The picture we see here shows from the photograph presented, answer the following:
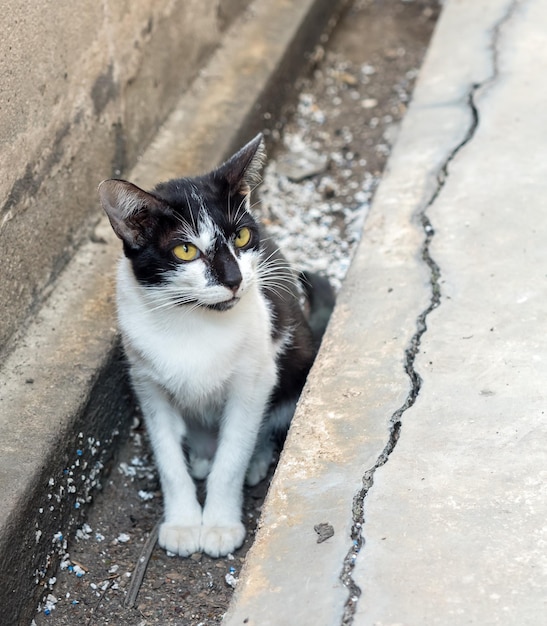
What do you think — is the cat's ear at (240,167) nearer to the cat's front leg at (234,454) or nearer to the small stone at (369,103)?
the cat's front leg at (234,454)

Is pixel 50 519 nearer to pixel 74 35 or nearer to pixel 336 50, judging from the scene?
pixel 74 35

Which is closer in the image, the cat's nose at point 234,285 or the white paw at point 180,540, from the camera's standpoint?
the cat's nose at point 234,285

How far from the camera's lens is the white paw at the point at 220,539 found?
7.73 ft

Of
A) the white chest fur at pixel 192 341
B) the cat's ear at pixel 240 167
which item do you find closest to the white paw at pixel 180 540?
the white chest fur at pixel 192 341

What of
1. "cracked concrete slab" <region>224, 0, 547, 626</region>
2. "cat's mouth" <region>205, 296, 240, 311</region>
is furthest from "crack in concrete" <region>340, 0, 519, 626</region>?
"cat's mouth" <region>205, 296, 240, 311</region>

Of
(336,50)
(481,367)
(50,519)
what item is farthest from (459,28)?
(50,519)

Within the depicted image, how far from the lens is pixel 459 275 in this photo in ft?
8.49

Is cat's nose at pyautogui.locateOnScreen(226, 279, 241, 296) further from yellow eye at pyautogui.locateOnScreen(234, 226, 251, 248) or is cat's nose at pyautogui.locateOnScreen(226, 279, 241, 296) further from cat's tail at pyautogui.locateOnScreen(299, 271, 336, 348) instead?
cat's tail at pyautogui.locateOnScreen(299, 271, 336, 348)

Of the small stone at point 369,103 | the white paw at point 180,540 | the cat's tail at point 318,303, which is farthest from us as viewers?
the small stone at point 369,103

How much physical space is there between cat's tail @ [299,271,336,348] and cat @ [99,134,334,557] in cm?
18

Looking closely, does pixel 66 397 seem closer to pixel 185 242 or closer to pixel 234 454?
pixel 234 454

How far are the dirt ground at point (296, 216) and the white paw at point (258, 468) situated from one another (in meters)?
0.03

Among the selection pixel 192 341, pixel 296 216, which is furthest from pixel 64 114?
pixel 296 216

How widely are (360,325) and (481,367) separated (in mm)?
380
